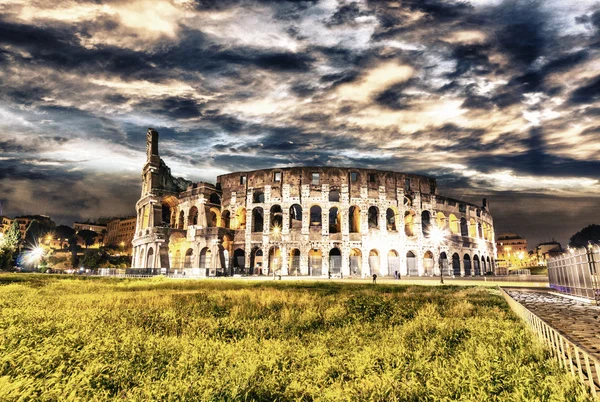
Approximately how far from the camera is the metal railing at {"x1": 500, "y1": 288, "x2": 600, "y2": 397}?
370 centimetres

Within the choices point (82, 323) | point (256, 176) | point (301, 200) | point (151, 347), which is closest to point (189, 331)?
point (151, 347)

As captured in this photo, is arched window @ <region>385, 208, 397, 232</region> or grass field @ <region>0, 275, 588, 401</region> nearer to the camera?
grass field @ <region>0, 275, 588, 401</region>

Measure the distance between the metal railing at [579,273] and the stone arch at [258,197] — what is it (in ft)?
124

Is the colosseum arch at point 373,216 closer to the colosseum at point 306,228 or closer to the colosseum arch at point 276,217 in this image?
the colosseum at point 306,228

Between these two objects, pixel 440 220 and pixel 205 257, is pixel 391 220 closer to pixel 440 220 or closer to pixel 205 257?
pixel 440 220

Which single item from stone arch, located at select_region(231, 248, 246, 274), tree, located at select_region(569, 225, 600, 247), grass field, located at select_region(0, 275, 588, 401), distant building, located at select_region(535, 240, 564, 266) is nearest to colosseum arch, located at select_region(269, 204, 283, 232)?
stone arch, located at select_region(231, 248, 246, 274)

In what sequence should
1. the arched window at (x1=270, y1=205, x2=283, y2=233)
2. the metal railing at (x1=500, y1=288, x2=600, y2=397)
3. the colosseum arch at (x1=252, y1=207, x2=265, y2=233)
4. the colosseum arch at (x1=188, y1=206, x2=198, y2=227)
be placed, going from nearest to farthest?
the metal railing at (x1=500, y1=288, x2=600, y2=397) < the arched window at (x1=270, y1=205, x2=283, y2=233) < the colosseum arch at (x1=252, y1=207, x2=265, y2=233) < the colosseum arch at (x1=188, y1=206, x2=198, y2=227)

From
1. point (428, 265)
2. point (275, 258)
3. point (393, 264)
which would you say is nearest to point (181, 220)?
point (275, 258)

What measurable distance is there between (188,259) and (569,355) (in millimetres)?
50761

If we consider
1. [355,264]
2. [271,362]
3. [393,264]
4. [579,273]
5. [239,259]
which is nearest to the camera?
[271,362]

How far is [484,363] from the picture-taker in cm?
490

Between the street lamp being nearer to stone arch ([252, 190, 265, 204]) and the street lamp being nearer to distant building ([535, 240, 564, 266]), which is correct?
stone arch ([252, 190, 265, 204])

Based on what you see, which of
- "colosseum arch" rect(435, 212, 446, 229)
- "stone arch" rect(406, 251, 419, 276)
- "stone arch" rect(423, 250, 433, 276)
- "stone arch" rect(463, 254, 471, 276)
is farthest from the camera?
"stone arch" rect(463, 254, 471, 276)

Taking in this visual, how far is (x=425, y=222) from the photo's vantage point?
54250 mm
